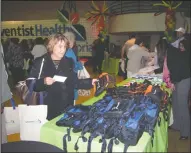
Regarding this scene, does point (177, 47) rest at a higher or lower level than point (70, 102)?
higher

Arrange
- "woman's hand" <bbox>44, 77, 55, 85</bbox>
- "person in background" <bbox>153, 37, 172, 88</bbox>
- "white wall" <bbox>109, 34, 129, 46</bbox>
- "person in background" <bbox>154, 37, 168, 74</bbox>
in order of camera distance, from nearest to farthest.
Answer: "woman's hand" <bbox>44, 77, 55, 85</bbox>
"person in background" <bbox>153, 37, 172, 88</bbox>
"person in background" <bbox>154, 37, 168, 74</bbox>
"white wall" <bbox>109, 34, 129, 46</bbox>

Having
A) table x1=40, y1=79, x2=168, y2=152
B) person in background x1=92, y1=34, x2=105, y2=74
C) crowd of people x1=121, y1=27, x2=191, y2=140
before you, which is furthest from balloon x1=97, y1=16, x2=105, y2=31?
table x1=40, y1=79, x2=168, y2=152

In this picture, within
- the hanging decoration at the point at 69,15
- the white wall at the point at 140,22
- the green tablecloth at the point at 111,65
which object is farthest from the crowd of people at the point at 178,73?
the white wall at the point at 140,22

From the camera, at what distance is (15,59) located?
5.92 metres

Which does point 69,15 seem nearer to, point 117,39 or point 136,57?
point 117,39

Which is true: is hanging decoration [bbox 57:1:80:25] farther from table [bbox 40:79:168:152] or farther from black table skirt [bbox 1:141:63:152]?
black table skirt [bbox 1:141:63:152]

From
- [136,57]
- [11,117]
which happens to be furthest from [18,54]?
[11,117]

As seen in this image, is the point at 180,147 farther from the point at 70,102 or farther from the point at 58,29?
the point at 58,29

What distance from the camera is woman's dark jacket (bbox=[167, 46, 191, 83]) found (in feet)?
10.4

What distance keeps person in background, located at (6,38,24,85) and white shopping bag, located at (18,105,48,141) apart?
376 centimetres

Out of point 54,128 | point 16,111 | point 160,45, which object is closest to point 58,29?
point 160,45

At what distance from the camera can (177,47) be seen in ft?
10.7

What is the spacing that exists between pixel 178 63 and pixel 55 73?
67.4 inches

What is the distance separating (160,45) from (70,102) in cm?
176
